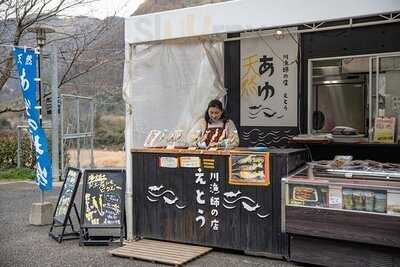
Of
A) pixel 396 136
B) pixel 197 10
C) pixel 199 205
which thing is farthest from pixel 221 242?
pixel 396 136

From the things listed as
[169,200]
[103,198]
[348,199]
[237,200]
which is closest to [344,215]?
[348,199]

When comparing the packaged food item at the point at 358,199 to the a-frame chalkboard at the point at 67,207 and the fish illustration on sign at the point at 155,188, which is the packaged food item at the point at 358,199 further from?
the a-frame chalkboard at the point at 67,207

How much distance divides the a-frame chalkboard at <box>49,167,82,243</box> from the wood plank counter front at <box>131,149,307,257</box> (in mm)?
848

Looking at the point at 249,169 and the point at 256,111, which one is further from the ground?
the point at 256,111

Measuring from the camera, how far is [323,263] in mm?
4773

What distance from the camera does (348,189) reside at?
15.1 ft

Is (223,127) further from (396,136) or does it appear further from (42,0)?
(42,0)

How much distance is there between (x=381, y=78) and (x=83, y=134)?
746 centimetres

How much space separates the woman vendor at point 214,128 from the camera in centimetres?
605

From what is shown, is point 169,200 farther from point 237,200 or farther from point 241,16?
point 241,16

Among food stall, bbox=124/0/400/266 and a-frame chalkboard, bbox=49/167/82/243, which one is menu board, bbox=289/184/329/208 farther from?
a-frame chalkboard, bbox=49/167/82/243

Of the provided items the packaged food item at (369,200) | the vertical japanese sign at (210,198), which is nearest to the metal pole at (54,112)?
the vertical japanese sign at (210,198)

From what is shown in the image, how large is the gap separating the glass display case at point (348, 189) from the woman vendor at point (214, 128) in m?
1.31

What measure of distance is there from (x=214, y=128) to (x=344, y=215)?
7.61 feet
